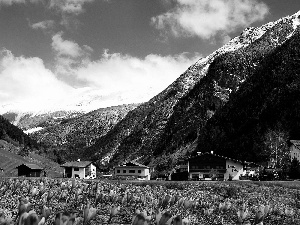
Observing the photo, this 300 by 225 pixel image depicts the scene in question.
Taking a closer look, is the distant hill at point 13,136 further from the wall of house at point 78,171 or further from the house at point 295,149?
the house at point 295,149

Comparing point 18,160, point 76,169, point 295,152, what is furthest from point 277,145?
point 18,160

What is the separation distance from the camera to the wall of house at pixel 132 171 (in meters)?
125

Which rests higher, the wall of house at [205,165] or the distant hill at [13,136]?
the distant hill at [13,136]

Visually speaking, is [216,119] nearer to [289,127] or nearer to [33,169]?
[289,127]

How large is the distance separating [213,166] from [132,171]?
26.8 meters

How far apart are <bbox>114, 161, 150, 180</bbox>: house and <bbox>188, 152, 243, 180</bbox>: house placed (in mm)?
15515

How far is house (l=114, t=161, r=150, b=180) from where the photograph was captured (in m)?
125

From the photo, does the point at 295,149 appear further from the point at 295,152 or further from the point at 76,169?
the point at 76,169

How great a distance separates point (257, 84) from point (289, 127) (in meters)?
48.7

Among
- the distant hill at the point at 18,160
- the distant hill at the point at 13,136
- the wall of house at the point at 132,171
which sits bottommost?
the wall of house at the point at 132,171

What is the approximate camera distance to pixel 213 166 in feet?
388

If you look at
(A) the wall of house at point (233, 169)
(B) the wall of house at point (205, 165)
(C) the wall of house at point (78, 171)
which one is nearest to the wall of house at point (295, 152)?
(A) the wall of house at point (233, 169)

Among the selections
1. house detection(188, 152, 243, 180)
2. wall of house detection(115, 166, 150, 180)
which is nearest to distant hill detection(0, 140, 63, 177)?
wall of house detection(115, 166, 150, 180)

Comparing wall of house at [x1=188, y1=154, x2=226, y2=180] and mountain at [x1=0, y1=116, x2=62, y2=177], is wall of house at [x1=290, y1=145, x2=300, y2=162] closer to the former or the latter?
wall of house at [x1=188, y1=154, x2=226, y2=180]
